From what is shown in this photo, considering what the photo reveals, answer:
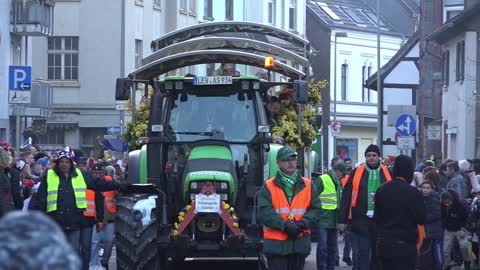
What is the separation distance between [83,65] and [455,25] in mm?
15124

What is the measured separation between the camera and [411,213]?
12.4 metres

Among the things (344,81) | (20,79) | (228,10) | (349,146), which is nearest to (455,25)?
(20,79)

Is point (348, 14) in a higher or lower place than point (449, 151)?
higher

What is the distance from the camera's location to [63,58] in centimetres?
4984

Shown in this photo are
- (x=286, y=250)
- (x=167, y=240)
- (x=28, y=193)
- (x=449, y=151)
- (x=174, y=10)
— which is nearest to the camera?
(x=286, y=250)

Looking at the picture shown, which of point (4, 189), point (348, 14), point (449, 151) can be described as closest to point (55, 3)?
point (449, 151)

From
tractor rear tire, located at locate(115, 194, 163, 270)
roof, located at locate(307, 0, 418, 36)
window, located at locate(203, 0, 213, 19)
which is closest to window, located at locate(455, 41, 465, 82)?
window, located at locate(203, 0, 213, 19)

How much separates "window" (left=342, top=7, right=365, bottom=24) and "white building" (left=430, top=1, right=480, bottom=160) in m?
30.8

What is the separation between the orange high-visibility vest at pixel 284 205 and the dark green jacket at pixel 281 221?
3 cm

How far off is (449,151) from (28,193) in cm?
2799

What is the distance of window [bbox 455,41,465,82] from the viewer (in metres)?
40.9

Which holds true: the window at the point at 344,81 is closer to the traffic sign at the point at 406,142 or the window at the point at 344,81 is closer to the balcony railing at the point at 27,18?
the balcony railing at the point at 27,18

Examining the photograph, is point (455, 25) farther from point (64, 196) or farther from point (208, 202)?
point (64, 196)

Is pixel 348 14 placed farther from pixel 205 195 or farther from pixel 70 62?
pixel 205 195
